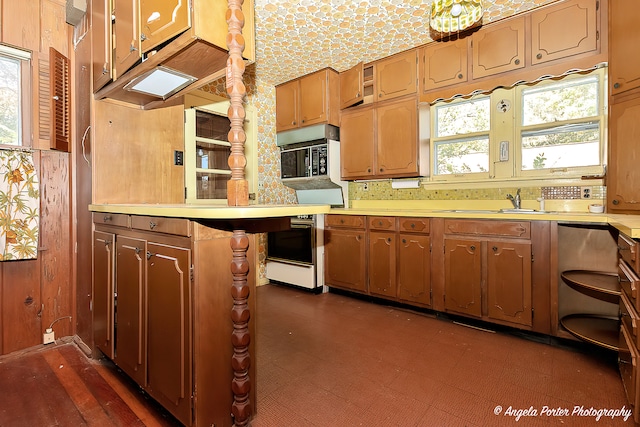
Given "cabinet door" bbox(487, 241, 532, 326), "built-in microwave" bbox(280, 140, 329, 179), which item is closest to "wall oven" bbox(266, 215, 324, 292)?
"built-in microwave" bbox(280, 140, 329, 179)

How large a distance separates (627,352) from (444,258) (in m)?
1.27

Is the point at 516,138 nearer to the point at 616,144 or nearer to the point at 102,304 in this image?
the point at 616,144

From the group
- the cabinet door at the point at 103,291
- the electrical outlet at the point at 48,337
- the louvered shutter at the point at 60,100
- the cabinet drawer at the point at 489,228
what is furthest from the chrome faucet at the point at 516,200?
the electrical outlet at the point at 48,337

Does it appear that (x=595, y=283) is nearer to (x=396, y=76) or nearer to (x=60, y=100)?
(x=396, y=76)

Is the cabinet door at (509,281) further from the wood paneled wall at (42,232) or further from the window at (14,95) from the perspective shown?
the window at (14,95)

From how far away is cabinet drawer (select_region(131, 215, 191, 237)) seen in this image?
A: 126cm

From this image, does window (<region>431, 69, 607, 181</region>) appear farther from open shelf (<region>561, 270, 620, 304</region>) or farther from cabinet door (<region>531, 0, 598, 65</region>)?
open shelf (<region>561, 270, 620, 304</region>)

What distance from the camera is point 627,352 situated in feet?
4.91

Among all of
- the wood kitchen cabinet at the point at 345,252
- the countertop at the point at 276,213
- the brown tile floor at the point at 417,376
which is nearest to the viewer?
the countertop at the point at 276,213

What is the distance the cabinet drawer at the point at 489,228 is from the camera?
7.50ft

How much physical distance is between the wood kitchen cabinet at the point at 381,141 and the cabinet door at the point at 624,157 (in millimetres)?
1416

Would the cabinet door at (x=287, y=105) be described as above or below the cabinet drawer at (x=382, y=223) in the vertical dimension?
above

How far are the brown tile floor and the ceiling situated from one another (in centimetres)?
261

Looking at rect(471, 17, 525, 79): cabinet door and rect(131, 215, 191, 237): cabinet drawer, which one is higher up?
rect(471, 17, 525, 79): cabinet door
